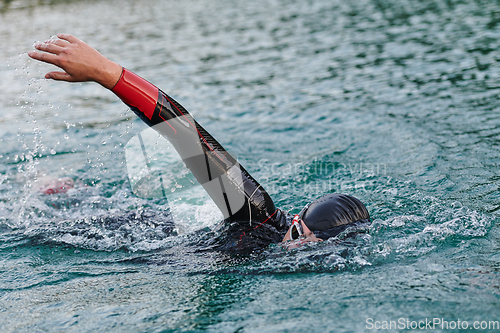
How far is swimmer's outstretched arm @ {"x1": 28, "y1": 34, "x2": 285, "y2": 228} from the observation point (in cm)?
293

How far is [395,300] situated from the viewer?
2.91 meters

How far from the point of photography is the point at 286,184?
6066 millimetres

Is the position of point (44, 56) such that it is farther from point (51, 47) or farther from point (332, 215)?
point (332, 215)

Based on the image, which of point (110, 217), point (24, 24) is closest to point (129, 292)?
Result: point (110, 217)

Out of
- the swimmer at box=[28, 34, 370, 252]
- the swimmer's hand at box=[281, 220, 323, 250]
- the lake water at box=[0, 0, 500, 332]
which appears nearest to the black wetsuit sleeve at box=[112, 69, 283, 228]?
the swimmer at box=[28, 34, 370, 252]

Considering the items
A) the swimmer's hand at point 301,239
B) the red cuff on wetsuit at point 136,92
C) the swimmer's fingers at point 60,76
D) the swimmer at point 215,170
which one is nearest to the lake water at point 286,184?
the swimmer's hand at point 301,239

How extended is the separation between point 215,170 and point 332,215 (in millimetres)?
986

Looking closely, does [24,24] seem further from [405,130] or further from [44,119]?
[405,130]

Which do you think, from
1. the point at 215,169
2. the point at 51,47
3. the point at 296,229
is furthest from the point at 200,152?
the point at 51,47

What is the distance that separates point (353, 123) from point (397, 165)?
1.94 metres

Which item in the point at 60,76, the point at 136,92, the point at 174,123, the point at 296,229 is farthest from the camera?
the point at 296,229

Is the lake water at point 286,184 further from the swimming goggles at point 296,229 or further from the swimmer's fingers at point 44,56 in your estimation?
the swimmer's fingers at point 44,56

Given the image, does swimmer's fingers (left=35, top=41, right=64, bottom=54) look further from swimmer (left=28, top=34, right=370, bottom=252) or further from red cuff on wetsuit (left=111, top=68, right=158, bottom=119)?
red cuff on wetsuit (left=111, top=68, right=158, bottom=119)

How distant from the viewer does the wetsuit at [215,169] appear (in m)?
3.22
